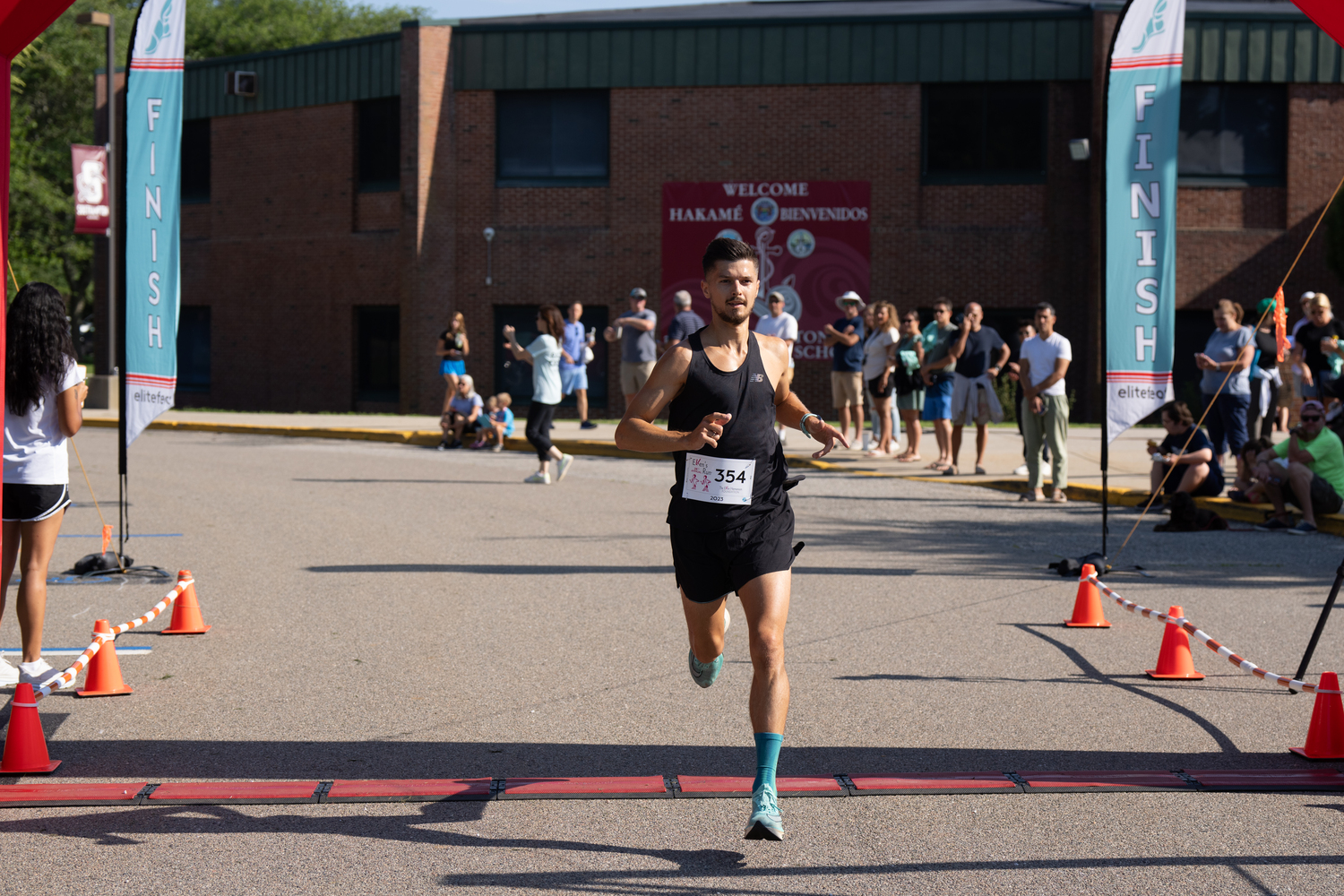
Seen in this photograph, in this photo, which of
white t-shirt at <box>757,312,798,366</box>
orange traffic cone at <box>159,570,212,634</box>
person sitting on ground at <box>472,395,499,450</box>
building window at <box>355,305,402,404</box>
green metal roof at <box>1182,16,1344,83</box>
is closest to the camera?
orange traffic cone at <box>159,570,212,634</box>

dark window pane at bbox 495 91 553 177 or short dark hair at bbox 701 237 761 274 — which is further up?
dark window pane at bbox 495 91 553 177

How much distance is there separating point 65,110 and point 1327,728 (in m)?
49.5

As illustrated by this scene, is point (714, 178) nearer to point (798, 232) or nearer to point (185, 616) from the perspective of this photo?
point (798, 232)

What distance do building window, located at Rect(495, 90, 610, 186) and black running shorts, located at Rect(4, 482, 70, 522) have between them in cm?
2340

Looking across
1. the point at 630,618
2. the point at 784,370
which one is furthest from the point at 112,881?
the point at 630,618

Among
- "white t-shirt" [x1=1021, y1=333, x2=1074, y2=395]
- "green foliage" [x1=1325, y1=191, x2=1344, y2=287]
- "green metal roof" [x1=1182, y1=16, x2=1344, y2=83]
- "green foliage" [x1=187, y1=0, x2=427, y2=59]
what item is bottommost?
"white t-shirt" [x1=1021, y1=333, x2=1074, y2=395]

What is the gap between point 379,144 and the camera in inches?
1234

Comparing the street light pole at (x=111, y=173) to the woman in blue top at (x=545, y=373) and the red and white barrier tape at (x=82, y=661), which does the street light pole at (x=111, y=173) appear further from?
the red and white barrier tape at (x=82, y=661)

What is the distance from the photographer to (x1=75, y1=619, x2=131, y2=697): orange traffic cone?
679cm

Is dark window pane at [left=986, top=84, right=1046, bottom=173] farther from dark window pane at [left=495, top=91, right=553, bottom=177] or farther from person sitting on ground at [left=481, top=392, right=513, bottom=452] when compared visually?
person sitting on ground at [left=481, top=392, right=513, bottom=452]

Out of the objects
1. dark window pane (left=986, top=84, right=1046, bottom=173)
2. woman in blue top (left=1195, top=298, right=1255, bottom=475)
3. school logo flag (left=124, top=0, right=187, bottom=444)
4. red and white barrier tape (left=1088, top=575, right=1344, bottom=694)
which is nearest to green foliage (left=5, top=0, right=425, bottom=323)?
dark window pane (left=986, top=84, right=1046, bottom=173)

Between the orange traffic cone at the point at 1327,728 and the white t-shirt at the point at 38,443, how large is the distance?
5.70m

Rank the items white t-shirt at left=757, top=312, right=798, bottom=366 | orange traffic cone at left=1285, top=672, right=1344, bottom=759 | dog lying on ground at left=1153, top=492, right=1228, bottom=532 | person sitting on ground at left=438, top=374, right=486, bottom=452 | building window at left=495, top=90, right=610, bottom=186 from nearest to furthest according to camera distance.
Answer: orange traffic cone at left=1285, top=672, right=1344, bottom=759, dog lying on ground at left=1153, top=492, right=1228, bottom=532, white t-shirt at left=757, top=312, right=798, bottom=366, person sitting on ground at left=438, top=374, right=486, bottom=452, building window at left=495, top=90, right=610, bottom=186

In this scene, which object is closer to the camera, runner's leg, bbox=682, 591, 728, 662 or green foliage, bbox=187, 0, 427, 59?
runner's leg, bbox=682, 591, 728, 662
